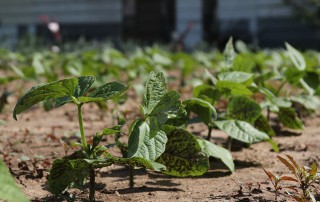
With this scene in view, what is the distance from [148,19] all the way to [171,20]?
2.28 feet

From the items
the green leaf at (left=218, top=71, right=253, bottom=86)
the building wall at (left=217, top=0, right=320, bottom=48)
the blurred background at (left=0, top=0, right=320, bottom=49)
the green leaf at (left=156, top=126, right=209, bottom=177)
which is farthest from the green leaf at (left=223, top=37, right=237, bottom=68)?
the building wall at (left=217, top=0, right=320, bottom=48)

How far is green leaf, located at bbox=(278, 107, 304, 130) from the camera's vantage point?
9.42ft

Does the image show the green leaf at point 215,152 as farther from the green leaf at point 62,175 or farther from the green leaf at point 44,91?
the green leaf at point 44,91

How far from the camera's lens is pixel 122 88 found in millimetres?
1713

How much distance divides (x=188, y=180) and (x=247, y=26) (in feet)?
45.5

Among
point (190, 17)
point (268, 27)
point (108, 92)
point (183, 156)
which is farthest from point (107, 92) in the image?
point (190, 17)

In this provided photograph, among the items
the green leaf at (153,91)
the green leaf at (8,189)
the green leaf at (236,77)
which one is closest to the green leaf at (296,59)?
the green leaf at (236,77)

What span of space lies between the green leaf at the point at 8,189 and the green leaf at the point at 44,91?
36cm

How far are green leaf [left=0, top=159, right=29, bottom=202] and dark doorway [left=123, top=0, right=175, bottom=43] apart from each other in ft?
52.1

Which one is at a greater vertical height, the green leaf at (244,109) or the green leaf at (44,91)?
the green leaf at (44,91)

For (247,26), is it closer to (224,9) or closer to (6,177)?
(224,9)

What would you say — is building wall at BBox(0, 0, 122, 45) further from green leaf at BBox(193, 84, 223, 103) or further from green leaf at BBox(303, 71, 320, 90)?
green leaf at BBox(193, 84, 223, 103)

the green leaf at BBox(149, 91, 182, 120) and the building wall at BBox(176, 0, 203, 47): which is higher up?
the green leaf at BBox(149, 91, 182, 120)

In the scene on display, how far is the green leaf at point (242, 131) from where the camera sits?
7.26 ft
